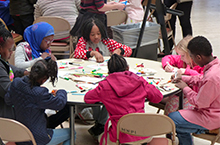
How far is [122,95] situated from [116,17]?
2.88m

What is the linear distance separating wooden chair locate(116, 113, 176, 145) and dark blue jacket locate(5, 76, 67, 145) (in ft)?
1.50

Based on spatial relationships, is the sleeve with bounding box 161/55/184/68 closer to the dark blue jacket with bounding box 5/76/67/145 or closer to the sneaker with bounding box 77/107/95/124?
the sneaker with bounding box 77/107/95/124

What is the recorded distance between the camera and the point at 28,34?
3.06 m

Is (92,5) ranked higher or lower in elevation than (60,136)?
higher

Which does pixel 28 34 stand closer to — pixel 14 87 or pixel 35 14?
pixel 14 87

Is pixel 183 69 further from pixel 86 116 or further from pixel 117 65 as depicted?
pixel 86 116

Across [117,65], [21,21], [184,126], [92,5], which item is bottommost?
[184,126]

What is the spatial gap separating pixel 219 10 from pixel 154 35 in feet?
20.1

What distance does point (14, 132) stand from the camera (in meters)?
1.88

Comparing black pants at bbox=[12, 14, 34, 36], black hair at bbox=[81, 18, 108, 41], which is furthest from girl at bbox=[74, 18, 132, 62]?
black pants at bbox=[12, 14, 34, 36]

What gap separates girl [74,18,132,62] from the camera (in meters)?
A: 3.12

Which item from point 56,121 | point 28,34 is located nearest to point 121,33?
point 28,34

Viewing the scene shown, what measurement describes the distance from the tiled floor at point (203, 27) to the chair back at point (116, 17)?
161 centimetres

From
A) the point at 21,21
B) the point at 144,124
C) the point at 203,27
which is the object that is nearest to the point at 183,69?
the point at 144,124
